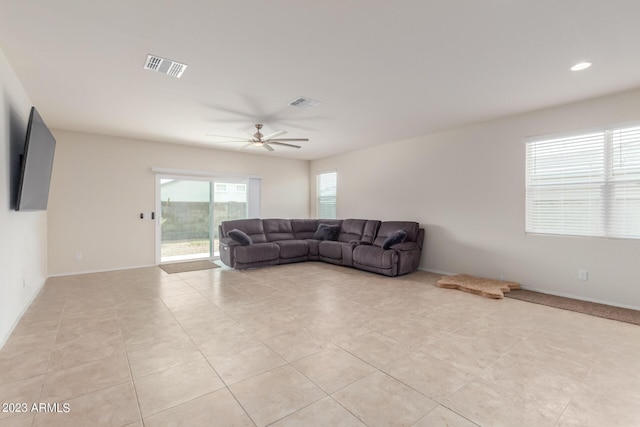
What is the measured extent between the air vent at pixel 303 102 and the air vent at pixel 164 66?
1.41 m

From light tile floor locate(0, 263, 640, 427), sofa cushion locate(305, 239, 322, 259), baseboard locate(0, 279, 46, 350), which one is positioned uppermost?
sofa cushion locate(305, 239, 322, 259)

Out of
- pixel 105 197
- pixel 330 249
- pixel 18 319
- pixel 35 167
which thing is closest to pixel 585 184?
pixel 330 249

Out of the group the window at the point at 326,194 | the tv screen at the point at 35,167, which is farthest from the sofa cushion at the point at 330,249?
the tv screen at the point at 35,167

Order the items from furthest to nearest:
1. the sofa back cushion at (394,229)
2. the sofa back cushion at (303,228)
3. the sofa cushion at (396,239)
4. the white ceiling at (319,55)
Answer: the sofa back cushion at (303,228), the sofa back cushion at (394,229), the sofa cushion at (396,239), the white ceiling at (319,55)

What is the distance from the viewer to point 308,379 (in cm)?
206

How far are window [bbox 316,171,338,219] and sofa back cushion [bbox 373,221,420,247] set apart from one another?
2.09m

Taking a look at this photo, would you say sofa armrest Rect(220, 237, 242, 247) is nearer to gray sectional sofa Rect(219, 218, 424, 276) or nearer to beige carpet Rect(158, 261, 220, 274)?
gray sectional sofa Rect(219, 218, 424, 276)

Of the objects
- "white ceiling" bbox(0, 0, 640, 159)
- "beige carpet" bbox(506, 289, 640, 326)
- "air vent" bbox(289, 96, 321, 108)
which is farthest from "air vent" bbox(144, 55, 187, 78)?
"beige carpet" bbox(506, 289, 640, 326)

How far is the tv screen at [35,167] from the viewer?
283 centimetres

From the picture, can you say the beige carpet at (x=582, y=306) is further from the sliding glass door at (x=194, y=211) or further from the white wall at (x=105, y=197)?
the white wall at (x=105, y=197)

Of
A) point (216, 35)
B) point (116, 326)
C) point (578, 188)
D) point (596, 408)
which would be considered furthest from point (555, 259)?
point (116, 326)

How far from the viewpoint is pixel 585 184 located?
3.89 metres

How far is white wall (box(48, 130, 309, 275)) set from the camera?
5.21 m

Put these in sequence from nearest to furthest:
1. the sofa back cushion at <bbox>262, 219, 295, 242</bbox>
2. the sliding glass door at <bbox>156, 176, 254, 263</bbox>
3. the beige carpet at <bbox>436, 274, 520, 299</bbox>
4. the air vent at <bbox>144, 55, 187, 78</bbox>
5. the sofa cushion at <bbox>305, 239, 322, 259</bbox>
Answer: the air vent at <bbox>144, 55, 187, 78</bbox>, the beige carpet at <bbox>436, 274, 520, 299</bbox>, the sliding glass door at <bbox>156, 176, 254, 263</bbox>, the sofa cushion at <bbox>305, 239, 322, 259</bbox>, the sofa back cushion at <bbox>262, 219, 295, 242</bbox>
